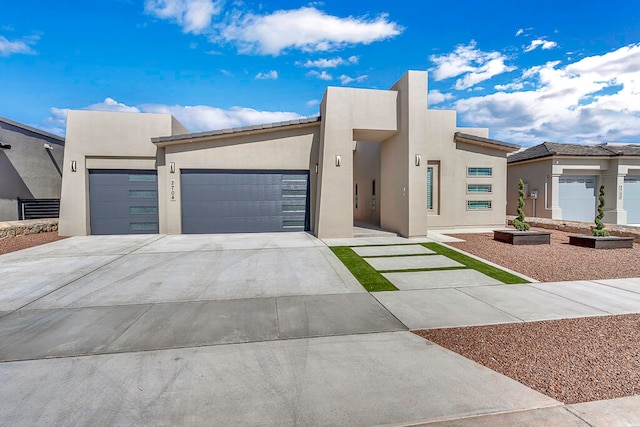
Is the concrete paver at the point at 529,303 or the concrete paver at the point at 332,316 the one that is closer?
the concrete paver at the point at 332,316

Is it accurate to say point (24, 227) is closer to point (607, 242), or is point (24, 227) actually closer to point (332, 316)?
point (332, 316)

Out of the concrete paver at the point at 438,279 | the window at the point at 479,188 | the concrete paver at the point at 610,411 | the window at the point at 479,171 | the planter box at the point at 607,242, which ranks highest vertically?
the window at the point at 479,171

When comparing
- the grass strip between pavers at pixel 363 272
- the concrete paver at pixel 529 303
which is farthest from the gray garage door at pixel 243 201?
the concrete paver at pixel 529 303

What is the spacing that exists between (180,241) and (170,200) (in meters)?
2.35

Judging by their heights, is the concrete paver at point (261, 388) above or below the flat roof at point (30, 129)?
below

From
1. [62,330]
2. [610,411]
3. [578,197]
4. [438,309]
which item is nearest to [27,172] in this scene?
[62,330]

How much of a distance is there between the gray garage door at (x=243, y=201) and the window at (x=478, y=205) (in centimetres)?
745

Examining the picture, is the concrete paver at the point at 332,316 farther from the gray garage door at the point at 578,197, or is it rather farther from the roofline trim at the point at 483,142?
the gray garage door at the point at 578,197

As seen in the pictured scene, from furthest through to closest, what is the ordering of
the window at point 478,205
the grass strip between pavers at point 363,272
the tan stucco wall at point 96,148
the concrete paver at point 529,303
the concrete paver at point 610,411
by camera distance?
1. the window at point 478,205
2. the tan stucco wall at point 96,148
3. the grass strip between pavers at point 363,272
4. the concrete paver at point 529,303
5. the concrete paver at point 610,411

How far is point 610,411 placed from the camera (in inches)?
89.3

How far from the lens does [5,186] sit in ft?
41.1

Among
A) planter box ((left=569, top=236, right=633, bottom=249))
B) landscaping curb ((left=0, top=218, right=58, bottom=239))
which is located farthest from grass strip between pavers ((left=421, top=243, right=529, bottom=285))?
landscaping curb ((left=0, top=218, right=58, bottom=239))

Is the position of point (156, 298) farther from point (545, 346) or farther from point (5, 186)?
point (5, 186)

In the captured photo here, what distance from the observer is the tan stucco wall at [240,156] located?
37.9ft
